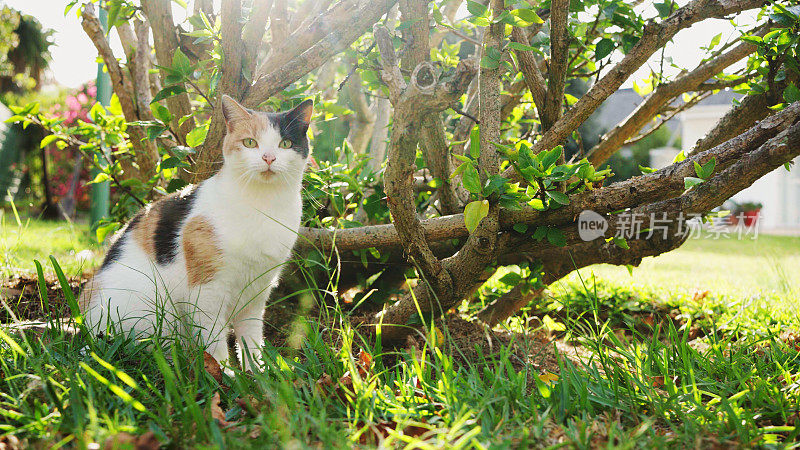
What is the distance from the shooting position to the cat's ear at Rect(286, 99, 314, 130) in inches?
76.8

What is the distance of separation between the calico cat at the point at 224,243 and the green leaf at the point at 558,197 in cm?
90

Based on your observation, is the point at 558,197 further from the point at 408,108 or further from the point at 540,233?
the point at 408,108

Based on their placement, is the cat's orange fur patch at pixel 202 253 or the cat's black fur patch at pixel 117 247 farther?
the cat's black fur patch at pixel 117 247

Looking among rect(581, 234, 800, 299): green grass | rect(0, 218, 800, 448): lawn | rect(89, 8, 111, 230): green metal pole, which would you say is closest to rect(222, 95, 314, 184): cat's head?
rect(0, 218, 800, 448): lawn

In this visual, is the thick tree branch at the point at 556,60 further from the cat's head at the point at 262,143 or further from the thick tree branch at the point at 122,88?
the thick tree branch at the point at 122,88

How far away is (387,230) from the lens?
85.1 inches

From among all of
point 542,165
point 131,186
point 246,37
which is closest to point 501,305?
point 542,165

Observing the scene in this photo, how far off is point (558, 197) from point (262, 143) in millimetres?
1050

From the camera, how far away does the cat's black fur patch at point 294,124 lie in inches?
76.6

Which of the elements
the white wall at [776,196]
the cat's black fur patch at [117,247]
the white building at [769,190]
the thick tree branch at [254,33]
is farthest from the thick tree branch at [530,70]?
the white wall at [776,196]

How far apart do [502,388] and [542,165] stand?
683mm

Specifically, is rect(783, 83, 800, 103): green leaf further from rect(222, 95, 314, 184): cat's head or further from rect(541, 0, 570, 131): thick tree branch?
rect(222, 95, 314, 184): cat's head

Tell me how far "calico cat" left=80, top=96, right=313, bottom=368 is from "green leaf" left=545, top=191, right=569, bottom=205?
0.90m

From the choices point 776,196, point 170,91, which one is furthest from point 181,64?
point 776,196
